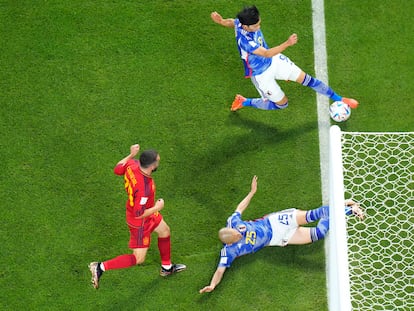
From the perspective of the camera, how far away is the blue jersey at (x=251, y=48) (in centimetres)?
737

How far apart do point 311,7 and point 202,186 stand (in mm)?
2596

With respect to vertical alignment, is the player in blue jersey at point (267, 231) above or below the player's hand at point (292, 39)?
below

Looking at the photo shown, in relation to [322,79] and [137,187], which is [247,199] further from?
[322,79]

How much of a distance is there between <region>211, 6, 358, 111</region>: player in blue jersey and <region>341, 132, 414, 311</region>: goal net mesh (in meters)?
0.65

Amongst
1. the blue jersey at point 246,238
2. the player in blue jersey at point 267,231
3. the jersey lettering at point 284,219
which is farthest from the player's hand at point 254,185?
the jersey lettering at point 284,219

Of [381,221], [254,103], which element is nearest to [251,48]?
[254,103]

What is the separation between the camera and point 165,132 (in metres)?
8.42

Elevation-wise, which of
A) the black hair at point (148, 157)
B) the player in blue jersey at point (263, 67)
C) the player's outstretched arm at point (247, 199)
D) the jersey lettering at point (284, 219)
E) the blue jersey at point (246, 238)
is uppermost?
the player in blue jersey at point (263, 67)

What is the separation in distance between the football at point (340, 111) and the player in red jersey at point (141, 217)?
2.29m

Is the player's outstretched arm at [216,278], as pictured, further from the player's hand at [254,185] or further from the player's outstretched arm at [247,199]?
the player's hand at [254,185]

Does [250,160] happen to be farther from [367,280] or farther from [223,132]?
[367,280]

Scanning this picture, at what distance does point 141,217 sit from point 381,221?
261 cm

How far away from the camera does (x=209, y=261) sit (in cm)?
794

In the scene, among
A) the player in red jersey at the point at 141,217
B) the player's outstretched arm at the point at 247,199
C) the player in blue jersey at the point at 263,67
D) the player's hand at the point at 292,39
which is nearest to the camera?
the player in red jersey at the point at 141,217
